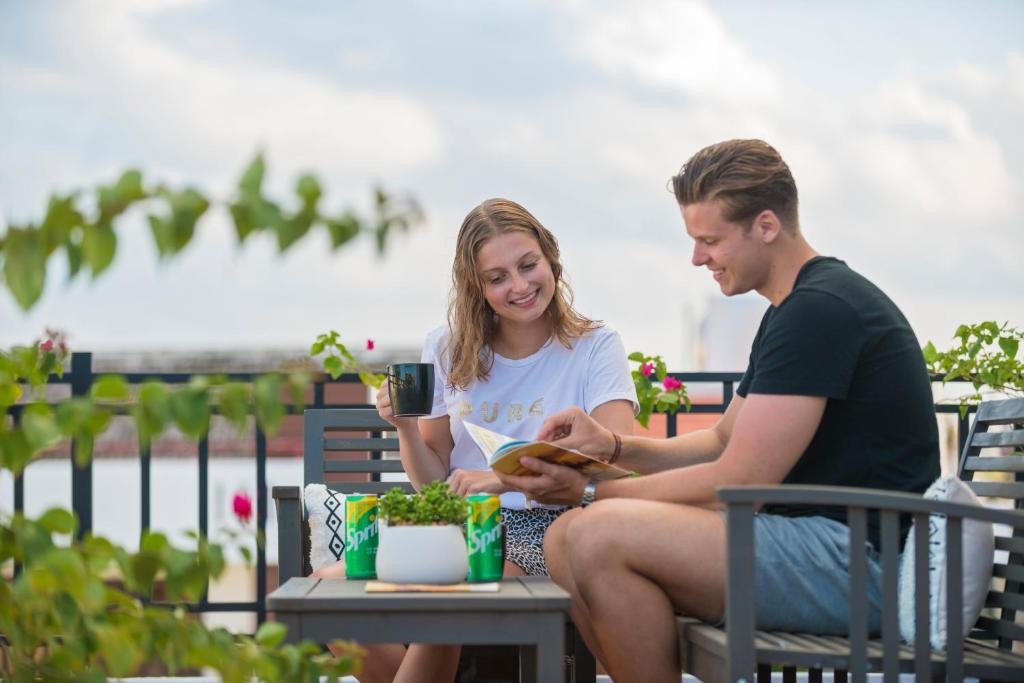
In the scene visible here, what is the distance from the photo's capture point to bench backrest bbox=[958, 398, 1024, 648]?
2.11m

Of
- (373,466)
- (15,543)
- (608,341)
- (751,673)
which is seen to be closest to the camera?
(15,543)

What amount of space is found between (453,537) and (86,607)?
36.7 inches

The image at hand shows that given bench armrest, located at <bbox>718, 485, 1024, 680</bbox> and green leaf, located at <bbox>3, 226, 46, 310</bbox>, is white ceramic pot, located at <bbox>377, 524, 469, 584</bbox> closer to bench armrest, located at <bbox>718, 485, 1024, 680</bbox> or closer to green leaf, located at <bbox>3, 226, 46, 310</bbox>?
bench armrest, located at <bbox>718, 485, 1024, 680</bbox>

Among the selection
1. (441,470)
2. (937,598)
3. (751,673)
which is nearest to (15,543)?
(751,673)

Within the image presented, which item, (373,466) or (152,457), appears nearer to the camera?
(373,466)

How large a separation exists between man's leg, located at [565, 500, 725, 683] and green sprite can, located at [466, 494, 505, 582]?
138 mm

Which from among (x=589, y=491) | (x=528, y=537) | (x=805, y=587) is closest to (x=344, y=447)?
(x=528, y=537)

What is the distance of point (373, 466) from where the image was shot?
323 centimetres

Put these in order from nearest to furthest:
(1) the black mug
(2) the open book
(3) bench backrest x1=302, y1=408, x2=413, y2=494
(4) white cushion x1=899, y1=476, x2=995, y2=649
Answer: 1. (4) white cushion x1=899, y1=476, x2=995, y2=649
2. (2) the open book
3. (1) the black mug
4. (3) bench backrest x1=302, y1=408, x2=413, y2=494

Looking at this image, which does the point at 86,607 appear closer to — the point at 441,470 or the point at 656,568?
the point at 656,568

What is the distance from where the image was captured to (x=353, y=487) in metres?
3.22

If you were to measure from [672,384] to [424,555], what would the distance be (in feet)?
6.87

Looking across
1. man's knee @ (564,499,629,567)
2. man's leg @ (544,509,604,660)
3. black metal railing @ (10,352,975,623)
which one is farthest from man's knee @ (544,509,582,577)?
black metal railing @ (10,352,975,623)

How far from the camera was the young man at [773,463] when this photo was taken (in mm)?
1951
